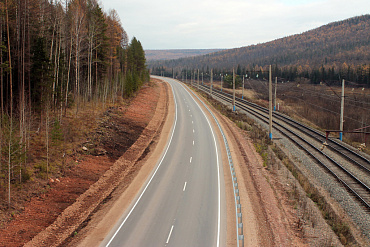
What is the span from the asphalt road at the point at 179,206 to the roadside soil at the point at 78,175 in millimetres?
3745

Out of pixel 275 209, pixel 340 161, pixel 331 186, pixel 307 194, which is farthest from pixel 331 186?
pixel 275 209

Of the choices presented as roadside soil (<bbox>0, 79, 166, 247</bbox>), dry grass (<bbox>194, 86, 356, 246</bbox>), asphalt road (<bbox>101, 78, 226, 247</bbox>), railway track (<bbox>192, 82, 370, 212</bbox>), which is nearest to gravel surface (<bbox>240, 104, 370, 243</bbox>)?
railway track (<bbox>192, 82, 370, 212</bbox>)

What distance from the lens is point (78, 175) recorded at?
2141 centimetres

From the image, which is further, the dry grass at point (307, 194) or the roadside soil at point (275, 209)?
the dry grass at point (307, 194)

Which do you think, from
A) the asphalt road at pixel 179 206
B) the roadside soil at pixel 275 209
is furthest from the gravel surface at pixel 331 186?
the asphalt road at pixel 179 206

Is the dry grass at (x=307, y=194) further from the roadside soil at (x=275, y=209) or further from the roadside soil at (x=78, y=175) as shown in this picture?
the roadside soil at (x=78, y=175)

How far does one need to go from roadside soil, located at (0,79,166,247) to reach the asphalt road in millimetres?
3745

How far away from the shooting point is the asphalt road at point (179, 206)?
13.9 metres

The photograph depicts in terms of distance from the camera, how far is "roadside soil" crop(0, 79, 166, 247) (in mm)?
14220

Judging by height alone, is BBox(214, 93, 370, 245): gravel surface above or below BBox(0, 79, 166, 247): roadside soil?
below

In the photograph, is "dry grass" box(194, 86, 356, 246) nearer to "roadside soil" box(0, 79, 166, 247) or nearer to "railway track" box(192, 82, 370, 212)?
"railway track" box(192, 82, 370, 212)

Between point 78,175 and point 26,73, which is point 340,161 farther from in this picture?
point 26,73

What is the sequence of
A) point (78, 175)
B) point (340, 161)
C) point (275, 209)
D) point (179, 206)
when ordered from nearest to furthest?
point (275, 209)
point (179, 206)
point (78, 175)
point (340, 161)

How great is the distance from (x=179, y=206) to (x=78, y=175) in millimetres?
8252
